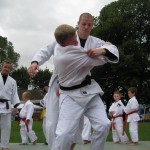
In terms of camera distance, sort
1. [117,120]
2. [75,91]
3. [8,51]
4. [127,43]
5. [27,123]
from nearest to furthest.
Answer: [75,91], [27,123], [117,120], [127,43], [8,51]

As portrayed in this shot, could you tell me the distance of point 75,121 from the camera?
15.6 ft

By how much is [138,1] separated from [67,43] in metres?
36.7

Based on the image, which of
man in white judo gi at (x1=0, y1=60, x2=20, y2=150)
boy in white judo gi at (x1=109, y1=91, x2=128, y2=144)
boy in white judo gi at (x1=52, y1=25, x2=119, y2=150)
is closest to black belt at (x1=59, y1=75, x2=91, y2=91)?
boy in white judo gi at (x1=52, y1=25, x2=119, y2=150)

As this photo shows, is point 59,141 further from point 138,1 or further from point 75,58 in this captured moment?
point 138,1

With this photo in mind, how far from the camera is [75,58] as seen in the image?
4805 mm

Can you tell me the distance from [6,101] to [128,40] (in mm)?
29214

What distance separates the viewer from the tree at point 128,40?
1423 inches

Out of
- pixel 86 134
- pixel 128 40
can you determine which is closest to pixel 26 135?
pixel 86 134

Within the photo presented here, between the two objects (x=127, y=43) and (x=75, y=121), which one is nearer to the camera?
(x=75, y=121)

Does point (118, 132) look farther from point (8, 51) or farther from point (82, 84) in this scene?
point (8, 51)

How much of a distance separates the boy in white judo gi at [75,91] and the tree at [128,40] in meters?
30.3

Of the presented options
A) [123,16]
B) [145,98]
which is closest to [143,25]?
[123,16]

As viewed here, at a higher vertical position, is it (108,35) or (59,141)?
(108,35)

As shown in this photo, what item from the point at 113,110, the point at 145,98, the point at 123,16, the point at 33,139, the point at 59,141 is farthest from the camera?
the point at 123,16
